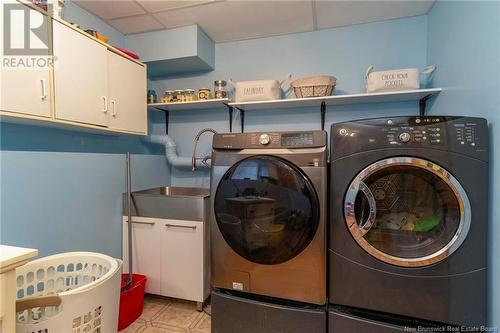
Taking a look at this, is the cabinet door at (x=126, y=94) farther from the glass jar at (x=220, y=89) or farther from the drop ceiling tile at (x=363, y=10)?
the drop ceiling tile at (x=363, y=10)

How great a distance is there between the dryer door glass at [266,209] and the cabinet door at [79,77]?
0.93 meters

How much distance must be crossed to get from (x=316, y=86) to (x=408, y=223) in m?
1.13

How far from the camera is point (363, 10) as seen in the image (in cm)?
187

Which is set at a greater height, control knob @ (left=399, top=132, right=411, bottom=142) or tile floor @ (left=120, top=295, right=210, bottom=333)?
control knob @ (left=399, top=132, right=411, bottom=142)

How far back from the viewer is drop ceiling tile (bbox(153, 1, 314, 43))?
182 centimetres

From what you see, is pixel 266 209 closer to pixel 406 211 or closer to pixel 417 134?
pixel 406 211

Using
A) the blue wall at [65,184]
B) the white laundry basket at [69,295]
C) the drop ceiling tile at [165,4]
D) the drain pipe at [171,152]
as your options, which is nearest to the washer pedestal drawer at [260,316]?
the white laundry basket at [69,295]

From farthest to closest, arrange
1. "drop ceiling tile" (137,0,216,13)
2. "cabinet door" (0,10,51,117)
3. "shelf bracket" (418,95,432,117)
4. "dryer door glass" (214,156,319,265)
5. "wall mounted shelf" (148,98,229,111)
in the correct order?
"wall mounted shelf" (148,98,229,111), "shelf bracket" (418,95,432,117), "drop ceiling tile" (137,0,216,13), "dryer door glass" (214,156,319,265), "cabinet door" (0,10,51,117)

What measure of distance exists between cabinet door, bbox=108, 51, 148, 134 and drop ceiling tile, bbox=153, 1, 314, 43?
0.48 m

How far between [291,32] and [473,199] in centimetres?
182

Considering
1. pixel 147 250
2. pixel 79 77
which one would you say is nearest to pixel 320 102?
pixel 79 77

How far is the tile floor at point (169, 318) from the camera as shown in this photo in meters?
1.66

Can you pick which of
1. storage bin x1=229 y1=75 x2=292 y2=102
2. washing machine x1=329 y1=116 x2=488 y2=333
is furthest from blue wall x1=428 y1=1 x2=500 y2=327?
storage bin x1=229 y1=75 x2=292 y2=102

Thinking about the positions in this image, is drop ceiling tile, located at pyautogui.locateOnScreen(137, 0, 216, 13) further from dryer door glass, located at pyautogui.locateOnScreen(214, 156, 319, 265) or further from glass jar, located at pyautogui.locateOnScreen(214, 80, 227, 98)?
dryer door glass, located at pyautogui.locateOnScreen(214, 156, 319, 265)
